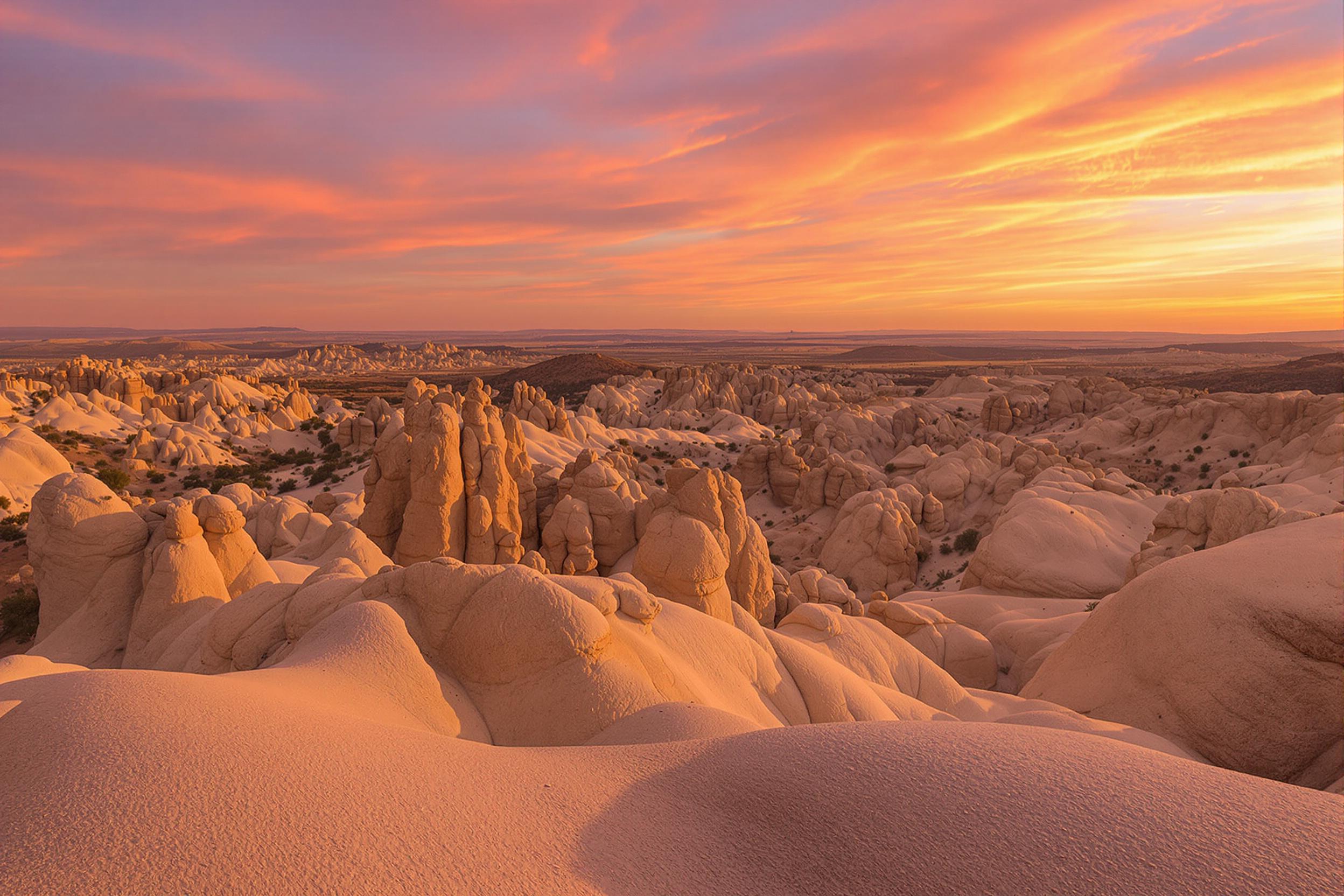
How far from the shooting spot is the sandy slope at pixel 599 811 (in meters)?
4.19

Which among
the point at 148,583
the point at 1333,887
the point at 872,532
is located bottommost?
the point at 872,532

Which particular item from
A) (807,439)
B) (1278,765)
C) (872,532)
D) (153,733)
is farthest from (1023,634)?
(807,439)

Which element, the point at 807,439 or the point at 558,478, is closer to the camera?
the point at 558,478

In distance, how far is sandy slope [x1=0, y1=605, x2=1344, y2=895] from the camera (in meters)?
4.19

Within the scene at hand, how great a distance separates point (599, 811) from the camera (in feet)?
18.8

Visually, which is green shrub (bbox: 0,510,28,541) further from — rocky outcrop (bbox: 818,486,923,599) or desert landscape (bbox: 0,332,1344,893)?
rocky outcrop (bbox: 818,486,923,599)

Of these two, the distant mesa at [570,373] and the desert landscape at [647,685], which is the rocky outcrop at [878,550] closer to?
the desert landscape at [647,685]

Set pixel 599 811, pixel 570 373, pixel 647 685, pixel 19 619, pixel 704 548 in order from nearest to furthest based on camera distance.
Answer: pixel 599 811
pixel 647 685
pixel 704 548
pixel 19 619
pixel 570 373

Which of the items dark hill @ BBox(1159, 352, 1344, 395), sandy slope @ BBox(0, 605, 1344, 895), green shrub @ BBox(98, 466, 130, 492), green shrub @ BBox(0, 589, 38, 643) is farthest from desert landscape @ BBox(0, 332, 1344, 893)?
dark hill @ BBox(1159, 352, 1344, 395)

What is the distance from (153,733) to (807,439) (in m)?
64.8

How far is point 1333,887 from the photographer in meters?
3.95

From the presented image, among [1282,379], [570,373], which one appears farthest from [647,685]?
[570,373]

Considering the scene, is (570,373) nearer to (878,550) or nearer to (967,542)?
(967,542)

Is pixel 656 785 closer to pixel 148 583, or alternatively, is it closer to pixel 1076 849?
pixel 1076 849
